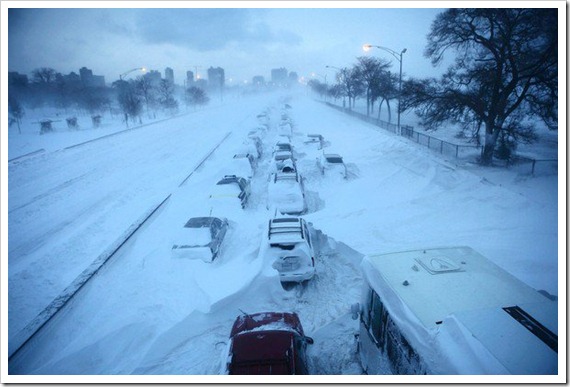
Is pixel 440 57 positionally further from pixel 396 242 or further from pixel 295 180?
pixel 396 242

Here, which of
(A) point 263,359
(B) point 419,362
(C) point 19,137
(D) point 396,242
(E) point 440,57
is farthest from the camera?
(C) point 19,137

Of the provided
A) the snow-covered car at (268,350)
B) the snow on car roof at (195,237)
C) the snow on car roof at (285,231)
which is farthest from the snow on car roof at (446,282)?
the snow on car roof at (195,237)

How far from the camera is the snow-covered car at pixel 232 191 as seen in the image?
11.7m

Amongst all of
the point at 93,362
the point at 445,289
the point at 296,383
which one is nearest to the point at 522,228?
the point at 445,289

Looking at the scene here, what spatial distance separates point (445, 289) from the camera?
3.88m

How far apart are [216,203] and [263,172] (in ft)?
22.7

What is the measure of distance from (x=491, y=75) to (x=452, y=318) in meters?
16.9

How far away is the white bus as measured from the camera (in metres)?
3.04

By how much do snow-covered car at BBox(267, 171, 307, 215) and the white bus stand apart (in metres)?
6.45

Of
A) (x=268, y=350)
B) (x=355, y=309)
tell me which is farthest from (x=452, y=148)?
(x=268, y=350)

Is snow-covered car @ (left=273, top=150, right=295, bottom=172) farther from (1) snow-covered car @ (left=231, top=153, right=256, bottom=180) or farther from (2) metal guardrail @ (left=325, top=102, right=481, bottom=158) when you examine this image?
(2) metal guardrail @ (left=325, top=102, right=481, bottom=158)

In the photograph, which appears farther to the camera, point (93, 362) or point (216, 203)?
point (216, 203)

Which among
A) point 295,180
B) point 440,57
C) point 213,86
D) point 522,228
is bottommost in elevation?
point 522,228

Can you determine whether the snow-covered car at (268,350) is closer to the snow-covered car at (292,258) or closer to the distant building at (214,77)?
the snow-covered car at (292,258)
